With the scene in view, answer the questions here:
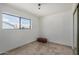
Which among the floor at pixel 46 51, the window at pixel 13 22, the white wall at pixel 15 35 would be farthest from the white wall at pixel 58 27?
the window at pixel 13 22

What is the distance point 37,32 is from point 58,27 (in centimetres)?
99

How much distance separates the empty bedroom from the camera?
2.26 meters

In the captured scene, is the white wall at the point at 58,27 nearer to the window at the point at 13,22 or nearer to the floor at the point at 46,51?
the floor at the point at 46,51

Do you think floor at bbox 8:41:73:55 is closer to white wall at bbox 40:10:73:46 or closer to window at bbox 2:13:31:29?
white wall at bbox 40:10:73:46

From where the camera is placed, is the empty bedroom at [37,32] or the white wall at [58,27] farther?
the white wall at [58,27]

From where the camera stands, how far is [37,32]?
10.4 ft

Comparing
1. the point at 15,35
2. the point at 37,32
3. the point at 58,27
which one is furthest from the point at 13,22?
the point at 58,27

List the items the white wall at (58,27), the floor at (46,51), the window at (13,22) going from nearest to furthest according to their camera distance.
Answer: the floor at (46,51) → the window at (13,22) → the white wall at (58,27)

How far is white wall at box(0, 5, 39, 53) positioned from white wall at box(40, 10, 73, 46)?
470 millimetres

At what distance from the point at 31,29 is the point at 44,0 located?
2832 millimetres

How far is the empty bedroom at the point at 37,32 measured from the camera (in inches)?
88.9

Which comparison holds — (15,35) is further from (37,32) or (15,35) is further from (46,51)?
(46,51)

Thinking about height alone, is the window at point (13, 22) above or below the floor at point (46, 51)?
above

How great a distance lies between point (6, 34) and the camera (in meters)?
2.34
